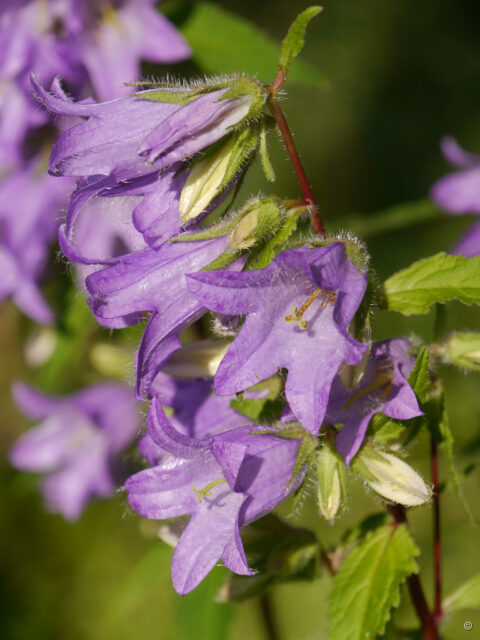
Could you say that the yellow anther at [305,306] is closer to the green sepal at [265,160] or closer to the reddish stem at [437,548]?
the green sepal at [265,160]

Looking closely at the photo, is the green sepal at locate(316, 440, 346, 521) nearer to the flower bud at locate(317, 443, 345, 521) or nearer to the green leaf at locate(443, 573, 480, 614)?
the flower bud at locate(317, 443, 345, 521)

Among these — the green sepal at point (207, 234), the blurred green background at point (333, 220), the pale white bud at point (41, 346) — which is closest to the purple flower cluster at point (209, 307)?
the green sepal at point (207, 234)

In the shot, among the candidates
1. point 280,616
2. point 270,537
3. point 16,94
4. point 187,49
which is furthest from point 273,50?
point 280,616

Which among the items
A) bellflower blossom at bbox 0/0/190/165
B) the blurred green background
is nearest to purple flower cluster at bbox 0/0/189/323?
bellflower blossom at bbox 0/0/190/165

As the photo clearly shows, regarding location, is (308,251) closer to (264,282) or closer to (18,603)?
(264,282)

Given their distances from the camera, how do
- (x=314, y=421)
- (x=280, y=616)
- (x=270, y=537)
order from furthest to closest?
(x=280, y=616)
(x=270, y=537)
(x=314, y=421)
